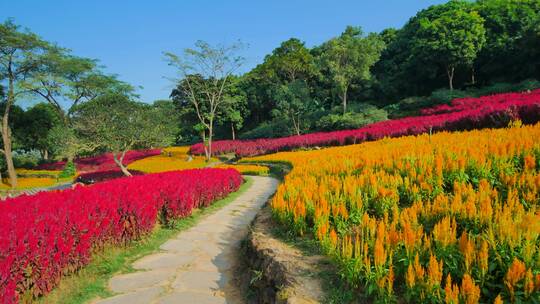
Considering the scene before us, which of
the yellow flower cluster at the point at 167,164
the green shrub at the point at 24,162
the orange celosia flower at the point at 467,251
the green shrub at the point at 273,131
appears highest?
the green shrub at the point at 273,131

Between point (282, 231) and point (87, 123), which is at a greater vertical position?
point (87, 123)

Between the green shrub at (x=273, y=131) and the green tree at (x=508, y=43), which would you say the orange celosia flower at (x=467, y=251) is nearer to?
the green tree at (x=508, y=43)

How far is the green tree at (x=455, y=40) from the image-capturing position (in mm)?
27031

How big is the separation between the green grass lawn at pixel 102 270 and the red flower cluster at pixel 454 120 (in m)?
10.3

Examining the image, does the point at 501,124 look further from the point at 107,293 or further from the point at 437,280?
the point at 107,293

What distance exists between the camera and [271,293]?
9.76ft

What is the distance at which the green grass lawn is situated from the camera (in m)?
3.51

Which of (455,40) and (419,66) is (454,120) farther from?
(419,66)

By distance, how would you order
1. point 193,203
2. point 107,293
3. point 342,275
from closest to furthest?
point 342,275 → point 107,293 → point 193,203

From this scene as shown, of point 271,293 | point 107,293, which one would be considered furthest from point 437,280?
point 107,293

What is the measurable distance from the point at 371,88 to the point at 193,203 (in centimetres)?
3237

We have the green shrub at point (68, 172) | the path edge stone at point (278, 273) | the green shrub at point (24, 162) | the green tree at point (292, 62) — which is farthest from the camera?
the green tree at point (292, 62)

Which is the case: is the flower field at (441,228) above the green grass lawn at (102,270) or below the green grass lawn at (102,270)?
above

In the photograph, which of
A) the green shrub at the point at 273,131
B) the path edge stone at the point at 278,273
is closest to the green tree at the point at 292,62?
the green shrub at the point at 273,131
